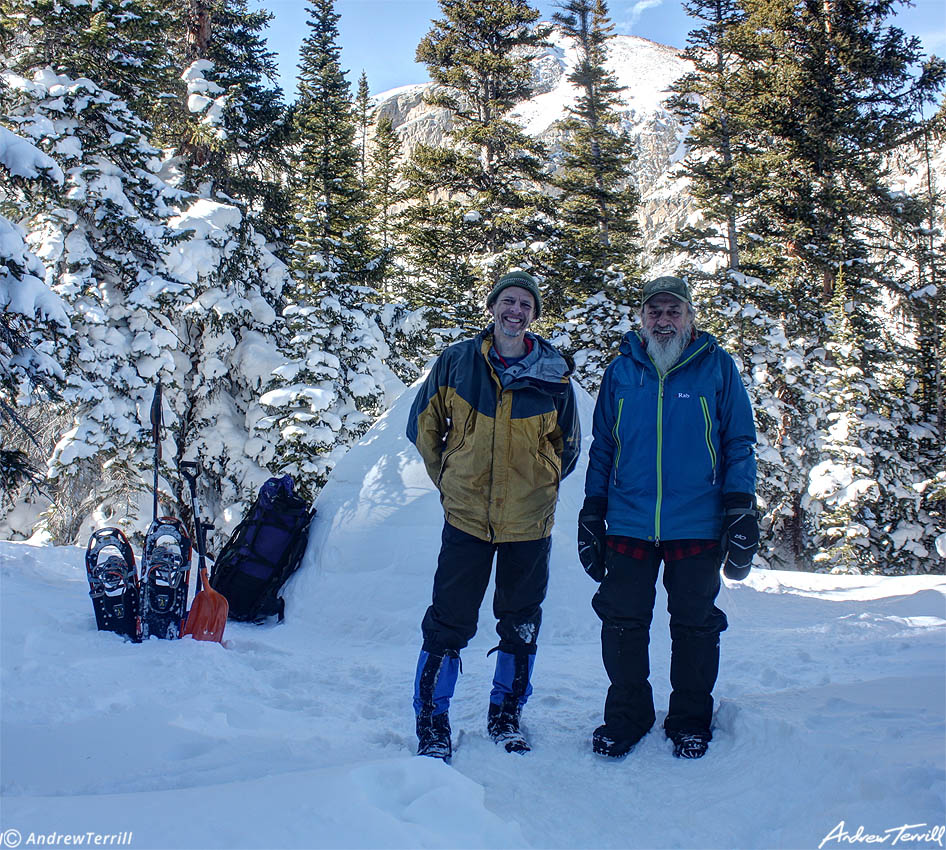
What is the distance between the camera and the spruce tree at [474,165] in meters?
17.2

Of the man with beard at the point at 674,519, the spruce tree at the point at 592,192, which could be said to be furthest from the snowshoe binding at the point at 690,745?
the spruce tree at the point at 592,192

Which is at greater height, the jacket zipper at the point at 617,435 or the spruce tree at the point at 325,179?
the spruce tree at the point at 325,179

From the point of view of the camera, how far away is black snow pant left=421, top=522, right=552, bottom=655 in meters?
2.95

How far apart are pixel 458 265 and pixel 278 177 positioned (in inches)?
205

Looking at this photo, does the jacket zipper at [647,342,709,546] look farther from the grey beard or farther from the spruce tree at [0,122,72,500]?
the spruce tree at [0,122,72,500]

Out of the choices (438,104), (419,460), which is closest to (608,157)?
(438,104)

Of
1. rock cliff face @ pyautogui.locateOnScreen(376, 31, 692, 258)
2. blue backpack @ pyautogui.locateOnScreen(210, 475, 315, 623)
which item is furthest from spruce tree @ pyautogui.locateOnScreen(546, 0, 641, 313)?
rock cliff face @ pyautogui.locateOnScreen(376, 31, 692, 258)

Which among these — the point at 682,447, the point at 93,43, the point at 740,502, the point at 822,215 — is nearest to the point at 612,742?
the point at 740,502

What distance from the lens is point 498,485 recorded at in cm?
294

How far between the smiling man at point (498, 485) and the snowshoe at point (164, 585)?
222 centimetres

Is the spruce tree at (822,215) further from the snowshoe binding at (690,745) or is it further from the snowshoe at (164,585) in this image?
the snowshoe at (164,585)

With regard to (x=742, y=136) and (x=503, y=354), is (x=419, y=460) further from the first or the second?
(x=742, y=136)

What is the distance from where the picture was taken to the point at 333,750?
281 cm

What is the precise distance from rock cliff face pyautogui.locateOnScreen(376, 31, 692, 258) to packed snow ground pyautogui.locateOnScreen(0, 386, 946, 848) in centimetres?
4801
